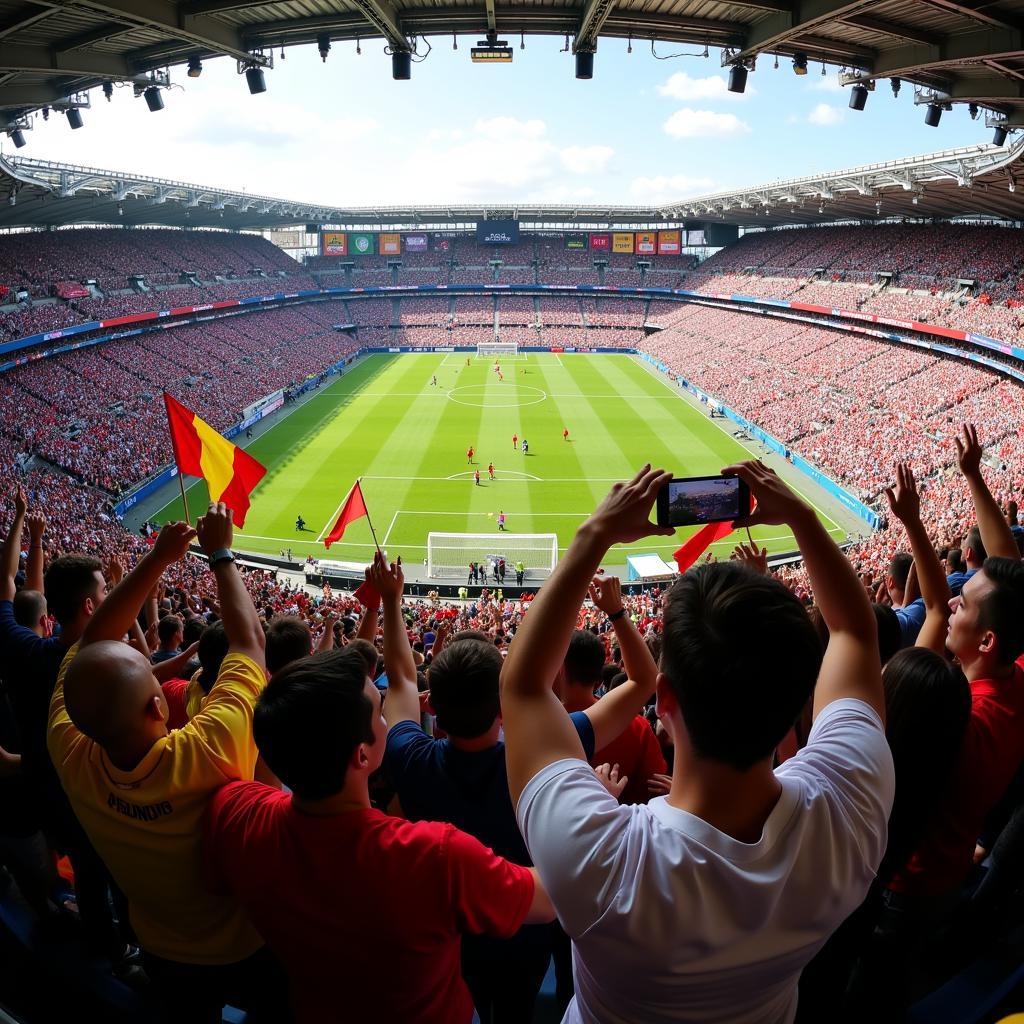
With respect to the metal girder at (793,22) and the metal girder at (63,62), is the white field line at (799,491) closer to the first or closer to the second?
the metal girder at (793,22)

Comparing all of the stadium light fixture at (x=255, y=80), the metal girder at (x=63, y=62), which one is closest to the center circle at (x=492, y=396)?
the metal girder at (x=63, y=62)

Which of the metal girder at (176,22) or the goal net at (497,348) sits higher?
the metal girder at (176,22)

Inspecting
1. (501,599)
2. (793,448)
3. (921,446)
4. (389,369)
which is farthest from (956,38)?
(389,369)

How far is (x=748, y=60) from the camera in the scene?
1241 cm

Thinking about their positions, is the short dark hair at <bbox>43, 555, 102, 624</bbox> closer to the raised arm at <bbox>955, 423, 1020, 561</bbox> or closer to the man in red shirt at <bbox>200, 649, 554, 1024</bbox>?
the man in red shirt at <bbox>200, 649, 554, 1024</bbox>

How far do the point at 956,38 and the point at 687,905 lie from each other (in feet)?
52.8

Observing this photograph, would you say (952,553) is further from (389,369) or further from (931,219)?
(389,369)

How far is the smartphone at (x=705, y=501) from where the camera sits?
309 cm

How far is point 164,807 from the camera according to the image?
2.58 meters

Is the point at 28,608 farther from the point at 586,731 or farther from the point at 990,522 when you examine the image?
the point at 990,522

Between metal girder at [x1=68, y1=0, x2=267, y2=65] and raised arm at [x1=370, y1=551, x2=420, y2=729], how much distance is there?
11.2 meters

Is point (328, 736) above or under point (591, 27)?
under

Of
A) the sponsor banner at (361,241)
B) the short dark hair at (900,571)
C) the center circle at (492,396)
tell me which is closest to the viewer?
the short dark hair at (900,571)

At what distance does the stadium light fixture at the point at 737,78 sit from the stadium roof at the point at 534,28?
170 millimetres
